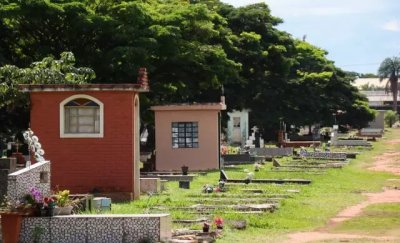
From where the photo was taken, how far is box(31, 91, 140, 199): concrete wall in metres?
20.3

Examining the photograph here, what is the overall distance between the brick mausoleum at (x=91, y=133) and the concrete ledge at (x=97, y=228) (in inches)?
253

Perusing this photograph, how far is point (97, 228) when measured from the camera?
44.2 ft

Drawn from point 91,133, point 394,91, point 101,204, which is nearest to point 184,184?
point 91,133

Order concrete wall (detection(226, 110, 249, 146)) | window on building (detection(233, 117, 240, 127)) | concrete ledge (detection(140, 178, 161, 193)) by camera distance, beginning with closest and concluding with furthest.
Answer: concrete ledge (detection(140, 178, 161, 193))
concrete wall (detection(226, 110, 249, 146))
window on building (detection(233, 117, 240, 127))

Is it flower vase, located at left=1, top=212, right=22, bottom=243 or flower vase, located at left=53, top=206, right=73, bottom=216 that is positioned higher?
flower vase, located at left=53, top=206, right=73, bottom=216

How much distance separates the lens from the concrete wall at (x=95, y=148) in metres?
20.3

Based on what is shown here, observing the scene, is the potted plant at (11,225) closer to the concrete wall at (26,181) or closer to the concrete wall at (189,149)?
the concrete wall at (26,181)

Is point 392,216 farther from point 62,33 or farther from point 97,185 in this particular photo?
point 62,33

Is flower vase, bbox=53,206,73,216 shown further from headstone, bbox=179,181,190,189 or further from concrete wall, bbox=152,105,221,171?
concrete wall, bbox=152,105,221,171

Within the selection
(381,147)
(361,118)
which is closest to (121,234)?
(381,147)

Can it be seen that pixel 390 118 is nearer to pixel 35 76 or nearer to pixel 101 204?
pixel 35 76

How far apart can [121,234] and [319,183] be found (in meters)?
13.7

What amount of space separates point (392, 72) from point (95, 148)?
96089mm

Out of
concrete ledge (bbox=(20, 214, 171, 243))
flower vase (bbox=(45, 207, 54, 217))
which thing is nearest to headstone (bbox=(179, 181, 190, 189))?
concrete ledge (bbox=(20, 214, 171, 243))
